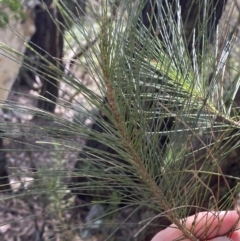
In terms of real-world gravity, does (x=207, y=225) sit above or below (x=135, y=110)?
below

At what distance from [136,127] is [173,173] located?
0.45 feet

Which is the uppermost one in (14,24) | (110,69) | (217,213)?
(14,24)

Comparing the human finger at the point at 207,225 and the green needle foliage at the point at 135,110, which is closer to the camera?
the green needle foliage at the point at 135,110

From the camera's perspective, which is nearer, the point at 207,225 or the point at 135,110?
the point at 135,110

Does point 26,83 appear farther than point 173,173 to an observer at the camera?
Yes

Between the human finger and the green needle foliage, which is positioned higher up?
the green needle foliage

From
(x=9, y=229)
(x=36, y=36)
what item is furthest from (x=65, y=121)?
(x=36, y=36)

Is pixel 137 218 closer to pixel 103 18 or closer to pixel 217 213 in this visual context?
pixel 217 213

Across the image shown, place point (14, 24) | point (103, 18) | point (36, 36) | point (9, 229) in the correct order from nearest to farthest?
point (103, 18), point (14, 24), point (9, 229), point (36, 36)

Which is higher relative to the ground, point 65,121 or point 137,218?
point 65,121

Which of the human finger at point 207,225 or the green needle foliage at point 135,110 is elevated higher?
the green needle foliage at point 135,110

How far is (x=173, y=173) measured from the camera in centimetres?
94

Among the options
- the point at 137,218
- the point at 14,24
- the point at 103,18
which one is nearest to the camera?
the point at 103,18

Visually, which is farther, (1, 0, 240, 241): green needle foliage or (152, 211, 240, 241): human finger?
(152, 211, 240, 241): human finger
